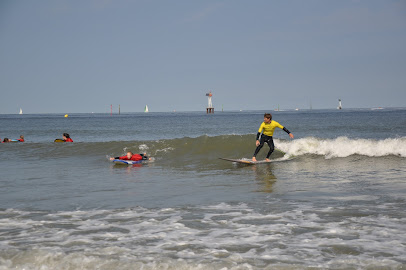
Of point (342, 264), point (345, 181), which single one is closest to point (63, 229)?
point (342, 264)

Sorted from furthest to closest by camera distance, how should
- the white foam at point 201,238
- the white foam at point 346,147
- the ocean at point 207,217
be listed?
the white foam at point 346,147
the ocean at point 207,217
the white foam at point 201,238

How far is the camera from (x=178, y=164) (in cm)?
1850

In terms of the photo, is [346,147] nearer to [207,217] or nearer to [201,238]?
[207,217]

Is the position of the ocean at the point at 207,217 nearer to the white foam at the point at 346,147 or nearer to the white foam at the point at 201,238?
the white foam at the point at 201,238

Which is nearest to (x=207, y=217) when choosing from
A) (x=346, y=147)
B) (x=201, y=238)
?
(x=201, y=238)

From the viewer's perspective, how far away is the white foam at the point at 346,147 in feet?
61.8

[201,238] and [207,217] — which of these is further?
[207,217]

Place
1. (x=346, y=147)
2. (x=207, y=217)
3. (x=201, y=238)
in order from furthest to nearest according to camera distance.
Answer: (x=346, y=147) < (x=207, y=217) < (x=201, y=238)

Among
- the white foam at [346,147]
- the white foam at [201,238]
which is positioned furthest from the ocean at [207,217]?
the white foam at [346,147]

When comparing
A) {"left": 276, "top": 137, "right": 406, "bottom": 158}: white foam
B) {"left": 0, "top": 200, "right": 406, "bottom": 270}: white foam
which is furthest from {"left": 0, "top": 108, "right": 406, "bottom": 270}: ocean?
{"left": 276, "top": 137, "right": 406, "bottom": 158}: white foam

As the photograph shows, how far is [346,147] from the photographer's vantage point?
1997cm

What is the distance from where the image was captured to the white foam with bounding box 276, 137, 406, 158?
18844 millimetres

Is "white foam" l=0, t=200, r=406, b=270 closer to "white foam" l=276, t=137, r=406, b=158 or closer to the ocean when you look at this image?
the ocean

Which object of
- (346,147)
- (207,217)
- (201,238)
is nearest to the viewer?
(201,238)
